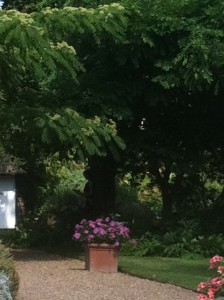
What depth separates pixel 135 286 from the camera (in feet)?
38.3

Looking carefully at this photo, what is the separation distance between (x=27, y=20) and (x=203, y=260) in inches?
285

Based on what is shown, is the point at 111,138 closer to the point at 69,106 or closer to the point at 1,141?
the point at 69,106

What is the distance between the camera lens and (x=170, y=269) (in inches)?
545

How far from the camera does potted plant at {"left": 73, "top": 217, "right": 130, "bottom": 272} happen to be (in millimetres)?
13430

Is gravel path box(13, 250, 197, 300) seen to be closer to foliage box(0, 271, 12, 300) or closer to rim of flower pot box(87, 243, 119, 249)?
rim of flower pot box(87, 243, 119, 249)

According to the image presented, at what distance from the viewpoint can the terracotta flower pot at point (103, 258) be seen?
13.4 m

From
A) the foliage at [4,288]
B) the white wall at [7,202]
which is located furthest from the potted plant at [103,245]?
the white wall at [7,202]

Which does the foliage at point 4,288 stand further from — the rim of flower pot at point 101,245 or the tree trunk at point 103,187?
the tree trunk at point 103,187

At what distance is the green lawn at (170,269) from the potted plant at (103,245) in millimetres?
435

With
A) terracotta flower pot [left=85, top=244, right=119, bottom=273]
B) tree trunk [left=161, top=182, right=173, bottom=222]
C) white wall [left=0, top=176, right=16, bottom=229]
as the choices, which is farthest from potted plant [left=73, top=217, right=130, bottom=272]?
white wall [left=0, top=176, right=16, bottom=229]

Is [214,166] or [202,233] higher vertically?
[214,166]

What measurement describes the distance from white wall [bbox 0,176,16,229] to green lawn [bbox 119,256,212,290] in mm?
14798

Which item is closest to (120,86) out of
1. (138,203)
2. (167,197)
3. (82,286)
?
(82,286)

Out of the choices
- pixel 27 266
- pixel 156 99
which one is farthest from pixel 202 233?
pixel 27 266
